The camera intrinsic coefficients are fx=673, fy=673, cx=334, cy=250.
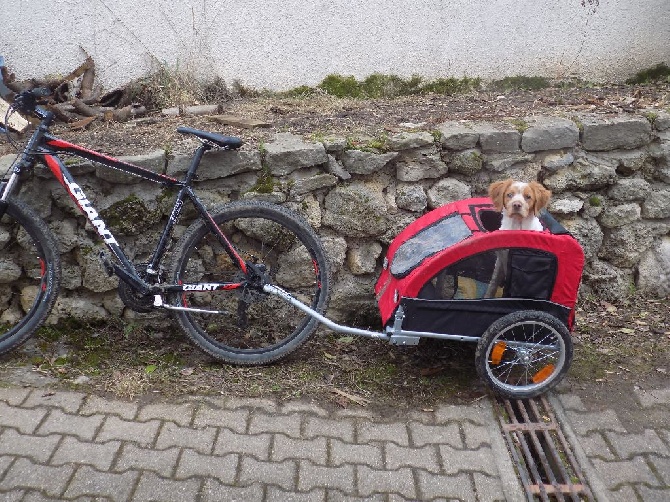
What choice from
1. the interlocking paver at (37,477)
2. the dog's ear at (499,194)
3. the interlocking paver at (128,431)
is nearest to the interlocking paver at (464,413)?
the dog's ear at (499,194)

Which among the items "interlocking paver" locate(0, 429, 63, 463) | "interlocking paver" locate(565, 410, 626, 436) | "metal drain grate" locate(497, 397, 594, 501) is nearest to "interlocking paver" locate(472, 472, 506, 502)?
"metal drain grate" locate(497, 397, 594, 501)

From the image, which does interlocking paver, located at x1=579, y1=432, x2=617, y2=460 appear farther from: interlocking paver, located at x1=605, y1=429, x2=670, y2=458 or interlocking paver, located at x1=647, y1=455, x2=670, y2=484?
interlocking paver, located at x1=647, y1=455, x2=670, y2=484

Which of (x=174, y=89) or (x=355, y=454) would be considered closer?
(x=355, y=454)

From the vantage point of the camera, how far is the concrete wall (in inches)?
184

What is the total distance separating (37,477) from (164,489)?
1.79 ft

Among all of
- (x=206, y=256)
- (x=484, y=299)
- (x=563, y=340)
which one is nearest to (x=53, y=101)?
(x=206, y=256)

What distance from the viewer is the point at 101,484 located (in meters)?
2.85

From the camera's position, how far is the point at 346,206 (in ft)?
12.9

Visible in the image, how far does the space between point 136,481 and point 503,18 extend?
4.06 metres

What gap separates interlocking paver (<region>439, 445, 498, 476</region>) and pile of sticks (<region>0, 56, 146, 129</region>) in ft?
9.57

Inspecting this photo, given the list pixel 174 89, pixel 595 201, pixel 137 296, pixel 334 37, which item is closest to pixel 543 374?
pixel 595 201

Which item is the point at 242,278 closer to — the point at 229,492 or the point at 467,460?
the point at 229,492

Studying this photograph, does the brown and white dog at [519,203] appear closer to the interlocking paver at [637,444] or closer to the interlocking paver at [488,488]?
the interlocking paver at [637,444]

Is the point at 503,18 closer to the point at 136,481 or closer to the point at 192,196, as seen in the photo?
the point at 192,196
